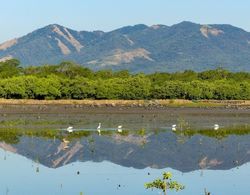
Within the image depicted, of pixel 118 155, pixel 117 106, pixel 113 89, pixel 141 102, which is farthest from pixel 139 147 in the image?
pixel 113 89

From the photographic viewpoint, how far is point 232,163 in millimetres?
52938

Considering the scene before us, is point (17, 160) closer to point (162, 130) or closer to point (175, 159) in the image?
point (175, 159)

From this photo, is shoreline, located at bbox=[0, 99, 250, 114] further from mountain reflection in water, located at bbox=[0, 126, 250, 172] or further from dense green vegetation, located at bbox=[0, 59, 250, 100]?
mountain reflection in water, located at bbox=[0, 126, 250, 172]

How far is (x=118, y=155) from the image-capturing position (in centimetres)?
5812

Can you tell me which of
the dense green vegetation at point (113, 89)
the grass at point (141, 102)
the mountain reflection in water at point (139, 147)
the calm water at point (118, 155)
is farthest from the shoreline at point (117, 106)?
the mountain reflection in water at point (139, 147)

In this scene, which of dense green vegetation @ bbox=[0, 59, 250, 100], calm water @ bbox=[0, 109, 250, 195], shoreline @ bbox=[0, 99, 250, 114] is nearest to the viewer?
calm water @ bbox=[0, 109, 250, 195]

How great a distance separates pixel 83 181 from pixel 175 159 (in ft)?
47.6

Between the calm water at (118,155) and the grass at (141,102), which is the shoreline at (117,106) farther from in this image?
the calm water at (118,155)

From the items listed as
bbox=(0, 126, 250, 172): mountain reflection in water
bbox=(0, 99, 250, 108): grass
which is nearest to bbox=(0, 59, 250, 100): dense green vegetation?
bbox=(0, 99, 250, 108): grass

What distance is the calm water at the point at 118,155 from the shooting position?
4197 centimetres

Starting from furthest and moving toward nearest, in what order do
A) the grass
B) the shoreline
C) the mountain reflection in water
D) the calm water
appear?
the grass
the shoreline
the mountain reflection in water
the calm water

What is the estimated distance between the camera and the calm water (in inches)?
1652

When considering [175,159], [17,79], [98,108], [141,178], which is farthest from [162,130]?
[17,79]

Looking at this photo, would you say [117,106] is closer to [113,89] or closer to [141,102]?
[113,89]
